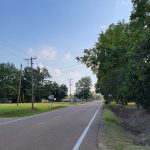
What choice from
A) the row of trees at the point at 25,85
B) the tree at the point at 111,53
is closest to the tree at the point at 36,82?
the row of trees at the point at 25,85

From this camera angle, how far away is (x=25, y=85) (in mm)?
163000

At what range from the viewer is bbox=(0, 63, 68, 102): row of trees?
491 feet

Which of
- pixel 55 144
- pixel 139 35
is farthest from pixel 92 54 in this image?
pixel 55 144

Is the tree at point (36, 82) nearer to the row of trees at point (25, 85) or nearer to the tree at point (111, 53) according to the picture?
the row of trees at point (25, 85)

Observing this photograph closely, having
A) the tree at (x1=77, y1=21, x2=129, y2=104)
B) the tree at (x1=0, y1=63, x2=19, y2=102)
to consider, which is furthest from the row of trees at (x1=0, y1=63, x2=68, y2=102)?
the tree at (x1=77, y1=21, x2=129, y2=104)

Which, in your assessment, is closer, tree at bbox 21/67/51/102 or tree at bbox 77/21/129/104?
tree at bbox 77/21/129/104

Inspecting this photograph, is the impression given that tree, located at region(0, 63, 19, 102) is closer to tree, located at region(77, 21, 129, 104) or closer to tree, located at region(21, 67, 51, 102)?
tree, located at region(21, 67, 51, 102)

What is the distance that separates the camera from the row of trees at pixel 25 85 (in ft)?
491

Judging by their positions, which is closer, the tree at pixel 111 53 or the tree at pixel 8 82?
the tree at pixel 111 53

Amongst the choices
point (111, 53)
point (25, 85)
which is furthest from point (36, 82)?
point (111, 53)

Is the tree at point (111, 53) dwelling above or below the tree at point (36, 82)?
below

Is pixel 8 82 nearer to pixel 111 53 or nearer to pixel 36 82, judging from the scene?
pixel 36 82

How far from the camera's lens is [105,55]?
1710 inches

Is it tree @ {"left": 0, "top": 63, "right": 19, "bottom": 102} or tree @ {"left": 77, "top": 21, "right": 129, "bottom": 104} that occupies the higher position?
tree @ {"left": 0, "top": 63, "right": 19, "bottom": 102}
